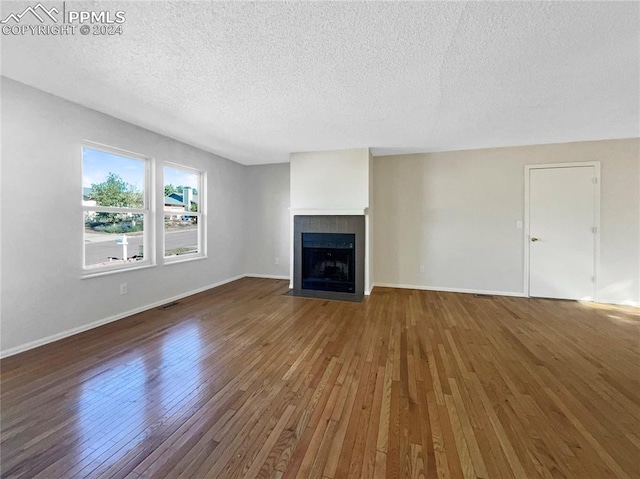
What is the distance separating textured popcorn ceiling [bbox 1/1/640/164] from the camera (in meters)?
1.58

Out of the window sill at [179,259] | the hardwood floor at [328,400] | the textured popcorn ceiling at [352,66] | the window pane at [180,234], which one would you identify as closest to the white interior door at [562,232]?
the textured popcorn ceiling at [352,66]

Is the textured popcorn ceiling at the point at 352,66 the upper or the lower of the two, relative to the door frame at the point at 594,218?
upper

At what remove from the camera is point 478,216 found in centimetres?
449

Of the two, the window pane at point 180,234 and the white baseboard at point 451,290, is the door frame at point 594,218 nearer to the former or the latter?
the white baseboard at point 451,290

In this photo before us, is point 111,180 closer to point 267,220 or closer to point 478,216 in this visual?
point 267,220

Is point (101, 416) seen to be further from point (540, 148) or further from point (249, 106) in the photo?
point (540, 148)

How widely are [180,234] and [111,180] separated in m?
1.34

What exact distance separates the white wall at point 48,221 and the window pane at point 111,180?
178mm

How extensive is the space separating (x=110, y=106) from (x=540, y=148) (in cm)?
607

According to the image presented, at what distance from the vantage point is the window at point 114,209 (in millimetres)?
3047

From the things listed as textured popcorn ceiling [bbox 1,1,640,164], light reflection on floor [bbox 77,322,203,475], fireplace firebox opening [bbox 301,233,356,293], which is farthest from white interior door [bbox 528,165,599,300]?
light reflection on floor [bbox 77,322,203,475]

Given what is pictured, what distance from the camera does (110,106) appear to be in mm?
2846

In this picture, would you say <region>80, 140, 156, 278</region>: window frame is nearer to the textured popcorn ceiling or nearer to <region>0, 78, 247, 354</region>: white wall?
<region>0, 78, 247, 354</region>: white wall

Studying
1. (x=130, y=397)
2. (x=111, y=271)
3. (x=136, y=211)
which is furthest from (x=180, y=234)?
(x=130, y=397)
